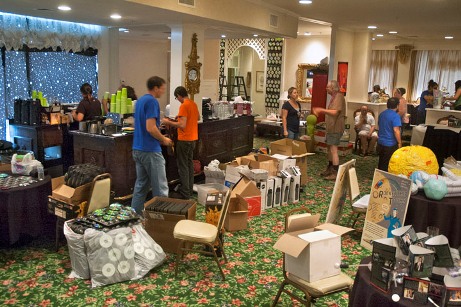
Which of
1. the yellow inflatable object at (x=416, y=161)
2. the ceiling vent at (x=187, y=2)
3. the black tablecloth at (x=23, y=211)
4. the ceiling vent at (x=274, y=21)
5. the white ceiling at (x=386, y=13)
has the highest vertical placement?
the white ceiling at (x=386, y=13)

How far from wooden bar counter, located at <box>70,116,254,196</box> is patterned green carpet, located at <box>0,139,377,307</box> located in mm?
1481

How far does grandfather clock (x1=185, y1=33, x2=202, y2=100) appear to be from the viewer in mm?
7332

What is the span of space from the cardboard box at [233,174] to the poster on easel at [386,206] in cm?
209

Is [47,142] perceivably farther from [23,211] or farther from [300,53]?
[300,53]

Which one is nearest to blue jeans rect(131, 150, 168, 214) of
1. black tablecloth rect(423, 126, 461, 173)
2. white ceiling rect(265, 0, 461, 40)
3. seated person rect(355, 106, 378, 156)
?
white ceiling rect(265, 0, 461, 40)

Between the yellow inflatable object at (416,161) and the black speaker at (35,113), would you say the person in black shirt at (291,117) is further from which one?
the black speaker at (35,113)

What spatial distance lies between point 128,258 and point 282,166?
10.8 ft

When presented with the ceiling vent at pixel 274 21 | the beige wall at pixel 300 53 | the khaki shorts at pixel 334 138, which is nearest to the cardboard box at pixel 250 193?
the khaki shorts at pixel 334 138

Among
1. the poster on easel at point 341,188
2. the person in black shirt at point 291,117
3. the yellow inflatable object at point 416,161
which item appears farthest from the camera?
the person in black shirt at point 291,117

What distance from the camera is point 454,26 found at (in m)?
10.2

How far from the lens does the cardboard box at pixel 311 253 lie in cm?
321

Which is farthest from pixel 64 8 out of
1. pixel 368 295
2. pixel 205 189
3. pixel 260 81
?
pixel 260 81

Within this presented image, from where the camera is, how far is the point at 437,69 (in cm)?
1459

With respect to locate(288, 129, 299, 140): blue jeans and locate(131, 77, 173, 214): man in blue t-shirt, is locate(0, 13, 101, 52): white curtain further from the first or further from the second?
locate(288, 129, 299, 140): blue jeans
